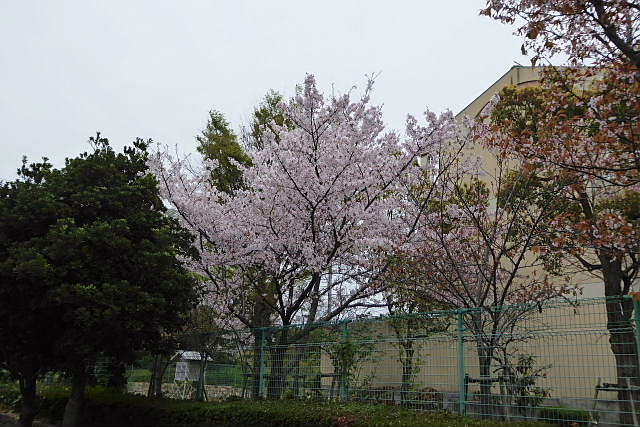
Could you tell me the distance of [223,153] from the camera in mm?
14602

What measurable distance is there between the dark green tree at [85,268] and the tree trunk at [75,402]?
0.06 feet

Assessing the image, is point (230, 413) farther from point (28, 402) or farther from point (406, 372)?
point (28, 402)

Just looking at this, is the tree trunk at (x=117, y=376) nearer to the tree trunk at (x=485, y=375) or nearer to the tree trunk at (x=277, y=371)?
the tree trunk at (x=277, y=371)

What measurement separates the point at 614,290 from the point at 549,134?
366 cm

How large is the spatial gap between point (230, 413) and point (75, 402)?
11.1 ft

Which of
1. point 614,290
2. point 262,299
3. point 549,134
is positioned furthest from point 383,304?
point 549,134

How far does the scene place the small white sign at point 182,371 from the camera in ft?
35.6

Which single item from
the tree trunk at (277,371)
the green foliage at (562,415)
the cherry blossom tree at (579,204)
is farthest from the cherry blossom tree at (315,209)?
the green foliage at (562,415)

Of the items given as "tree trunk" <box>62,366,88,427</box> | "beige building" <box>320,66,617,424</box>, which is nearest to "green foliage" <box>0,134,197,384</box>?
"tree trunk" <box>62,366,88,427</box>

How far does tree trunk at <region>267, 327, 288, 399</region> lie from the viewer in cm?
914

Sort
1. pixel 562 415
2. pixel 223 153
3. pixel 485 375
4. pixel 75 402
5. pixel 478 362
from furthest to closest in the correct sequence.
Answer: pixel 223 153
pixel 75 402
pixel 478 362
pixel 485 375
pixel 562 415

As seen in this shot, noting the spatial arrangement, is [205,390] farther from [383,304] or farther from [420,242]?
[420,242]

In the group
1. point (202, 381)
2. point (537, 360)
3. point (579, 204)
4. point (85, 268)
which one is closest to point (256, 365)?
point (202, 381)

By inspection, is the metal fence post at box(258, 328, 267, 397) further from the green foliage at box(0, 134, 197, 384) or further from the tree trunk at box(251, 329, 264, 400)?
the green foliage at box(0, 134, 197, 384)
